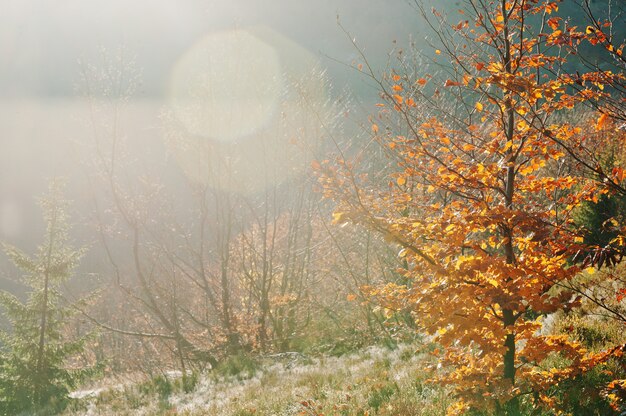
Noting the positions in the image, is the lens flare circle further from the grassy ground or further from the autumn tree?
the autumn tree

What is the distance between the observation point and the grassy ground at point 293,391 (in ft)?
20.7

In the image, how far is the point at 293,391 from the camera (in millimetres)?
8023

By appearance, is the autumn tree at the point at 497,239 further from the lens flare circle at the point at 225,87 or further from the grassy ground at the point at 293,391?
the lens flare circle at the point at 225,87

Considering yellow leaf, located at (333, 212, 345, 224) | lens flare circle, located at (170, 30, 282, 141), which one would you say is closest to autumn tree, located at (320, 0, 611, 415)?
yellow leaf, located at (333, 212, 345, 224)

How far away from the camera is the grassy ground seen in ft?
20.7

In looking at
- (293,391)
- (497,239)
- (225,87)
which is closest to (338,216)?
(497,239)

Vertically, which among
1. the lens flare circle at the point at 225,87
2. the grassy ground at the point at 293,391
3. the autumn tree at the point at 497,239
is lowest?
the grassy ground at the point at 293,391

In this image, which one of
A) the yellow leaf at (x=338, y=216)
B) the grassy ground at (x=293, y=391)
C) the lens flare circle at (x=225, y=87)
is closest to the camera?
the yellow leaf at (x=338, y=216)

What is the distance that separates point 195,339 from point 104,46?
10.2 meters

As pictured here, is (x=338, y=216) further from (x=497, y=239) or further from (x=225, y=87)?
(x=225, y=87)

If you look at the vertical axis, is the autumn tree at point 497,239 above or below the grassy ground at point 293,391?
above

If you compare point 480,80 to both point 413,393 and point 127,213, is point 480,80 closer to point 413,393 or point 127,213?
point 413,393

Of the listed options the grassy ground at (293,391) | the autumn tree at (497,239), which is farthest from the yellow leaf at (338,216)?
the grassy ground at (293,391)

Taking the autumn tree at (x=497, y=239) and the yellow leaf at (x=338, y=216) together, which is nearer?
the autumn tree at (x=497, y=239)
